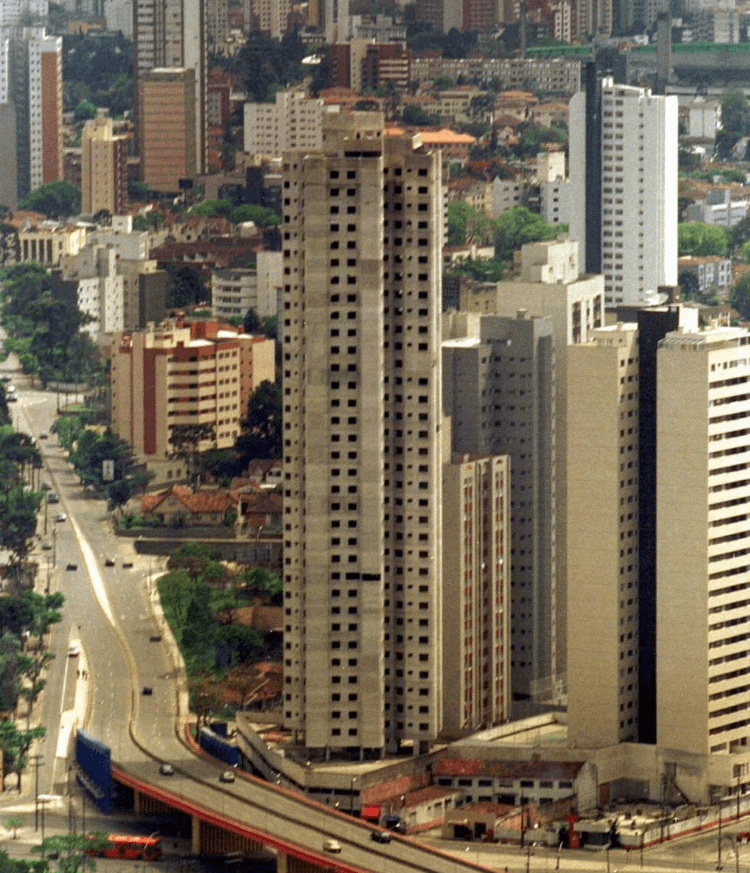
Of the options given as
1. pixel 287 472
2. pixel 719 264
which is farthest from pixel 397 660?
pixel 719 264

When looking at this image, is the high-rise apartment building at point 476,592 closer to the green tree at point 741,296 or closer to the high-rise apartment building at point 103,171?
the green tree at point 741,296

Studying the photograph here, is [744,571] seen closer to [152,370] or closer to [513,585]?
[513,585]

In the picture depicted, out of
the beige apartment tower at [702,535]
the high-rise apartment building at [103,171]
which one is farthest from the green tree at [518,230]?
the beige apartment tower at [702,535]

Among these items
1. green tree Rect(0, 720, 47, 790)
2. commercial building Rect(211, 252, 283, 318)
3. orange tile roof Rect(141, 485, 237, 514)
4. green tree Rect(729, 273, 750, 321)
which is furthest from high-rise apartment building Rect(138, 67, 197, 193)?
green tree Rect(0, 720, 47, 790)

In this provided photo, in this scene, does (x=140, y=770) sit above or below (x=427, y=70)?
below

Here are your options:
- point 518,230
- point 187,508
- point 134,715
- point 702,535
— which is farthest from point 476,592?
point 518,230

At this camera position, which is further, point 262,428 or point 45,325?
point 45,325

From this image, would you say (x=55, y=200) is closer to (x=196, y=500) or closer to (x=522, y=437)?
(x=196, y=500)
